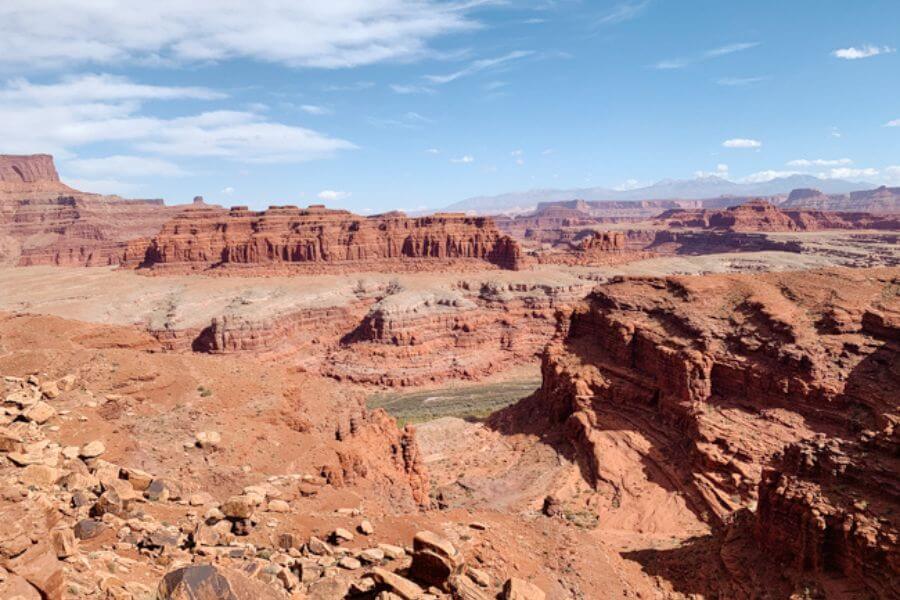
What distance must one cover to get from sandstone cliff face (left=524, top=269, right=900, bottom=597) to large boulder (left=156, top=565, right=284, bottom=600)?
15.6 meters

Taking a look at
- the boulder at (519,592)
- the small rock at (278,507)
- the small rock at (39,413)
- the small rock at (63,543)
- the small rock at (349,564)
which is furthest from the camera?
the small rock at (39,413)

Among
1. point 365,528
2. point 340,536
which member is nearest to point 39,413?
point 340,536

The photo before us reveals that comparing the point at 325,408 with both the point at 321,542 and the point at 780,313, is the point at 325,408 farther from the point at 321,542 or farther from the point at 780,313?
the point at 780,313

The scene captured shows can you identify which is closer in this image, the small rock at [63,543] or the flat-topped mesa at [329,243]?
the small rock at [63,543]

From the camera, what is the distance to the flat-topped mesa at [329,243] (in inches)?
3733

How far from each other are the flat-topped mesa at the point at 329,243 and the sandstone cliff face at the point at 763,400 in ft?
200

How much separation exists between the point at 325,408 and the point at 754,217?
589ft

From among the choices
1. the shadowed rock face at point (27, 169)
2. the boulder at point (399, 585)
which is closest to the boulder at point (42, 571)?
the boulder at point (399, 585)

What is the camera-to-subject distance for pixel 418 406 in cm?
5653

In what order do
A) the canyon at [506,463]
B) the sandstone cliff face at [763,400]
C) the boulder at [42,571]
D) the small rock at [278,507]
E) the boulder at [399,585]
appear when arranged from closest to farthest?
the boulder at [42,571]
the boulder at [399,585]
the canyon at [506,463]
the small rock at [278,507]
the sandstone cliff face at [763,400]

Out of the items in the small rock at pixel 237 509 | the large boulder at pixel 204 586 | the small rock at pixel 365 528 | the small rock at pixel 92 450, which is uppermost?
the large boulder at pixel 204 586

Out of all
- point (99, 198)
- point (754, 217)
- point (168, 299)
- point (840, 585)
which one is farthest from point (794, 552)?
point (99, 198)

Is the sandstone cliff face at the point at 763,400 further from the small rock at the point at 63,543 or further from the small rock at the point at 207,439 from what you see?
the small rock at the point at 207,439

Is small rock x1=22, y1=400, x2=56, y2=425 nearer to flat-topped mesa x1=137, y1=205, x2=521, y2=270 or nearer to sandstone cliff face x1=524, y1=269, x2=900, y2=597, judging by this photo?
sandstone cliff face x1=524, y1=269, x2=900, y2=597
